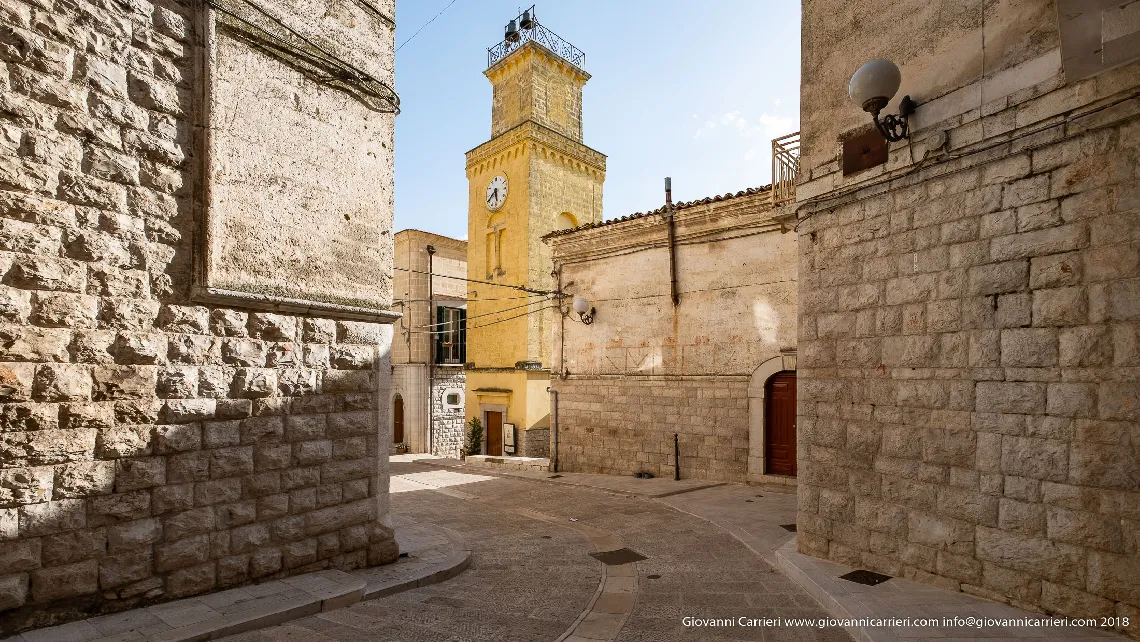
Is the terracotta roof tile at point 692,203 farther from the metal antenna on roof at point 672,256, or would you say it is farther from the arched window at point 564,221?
the arched window at point 564,221

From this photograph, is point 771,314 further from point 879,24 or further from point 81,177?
point 81,177

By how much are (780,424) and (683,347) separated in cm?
241

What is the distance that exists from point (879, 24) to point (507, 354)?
14.7 meters

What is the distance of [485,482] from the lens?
39.9 feet

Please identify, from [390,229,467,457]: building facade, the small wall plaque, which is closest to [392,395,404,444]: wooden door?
[390,229,467,457]: building facade

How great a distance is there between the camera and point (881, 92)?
487cm

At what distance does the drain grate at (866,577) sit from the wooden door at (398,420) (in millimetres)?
19200

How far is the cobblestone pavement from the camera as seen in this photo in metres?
4.08

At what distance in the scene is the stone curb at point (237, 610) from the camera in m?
3.54

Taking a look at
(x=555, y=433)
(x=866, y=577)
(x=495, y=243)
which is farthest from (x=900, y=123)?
(x=495, y=243)

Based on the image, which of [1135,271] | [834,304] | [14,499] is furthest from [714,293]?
[14,499]

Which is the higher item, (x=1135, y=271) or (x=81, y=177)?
(x=81, y=177)

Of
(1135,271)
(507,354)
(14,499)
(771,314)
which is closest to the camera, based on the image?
(14,499)

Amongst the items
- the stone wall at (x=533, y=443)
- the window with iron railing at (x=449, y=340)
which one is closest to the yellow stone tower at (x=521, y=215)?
the stone wall at (x=533, y=443)
